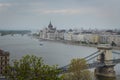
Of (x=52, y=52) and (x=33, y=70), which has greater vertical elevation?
(x=33, y=70)

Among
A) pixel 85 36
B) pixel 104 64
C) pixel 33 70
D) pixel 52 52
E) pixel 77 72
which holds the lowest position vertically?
pixel 52 52

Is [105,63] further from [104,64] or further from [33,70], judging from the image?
[33,70]

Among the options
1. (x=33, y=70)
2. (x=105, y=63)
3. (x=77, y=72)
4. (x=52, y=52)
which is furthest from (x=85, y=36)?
(x=33, y=70)

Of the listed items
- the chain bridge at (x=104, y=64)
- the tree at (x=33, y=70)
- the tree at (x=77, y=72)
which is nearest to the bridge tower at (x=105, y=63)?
the chain bridge at (x=104, y=64)

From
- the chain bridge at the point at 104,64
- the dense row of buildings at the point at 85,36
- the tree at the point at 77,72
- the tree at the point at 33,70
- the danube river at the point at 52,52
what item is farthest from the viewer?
the dense row of buildings at the point at 85,36

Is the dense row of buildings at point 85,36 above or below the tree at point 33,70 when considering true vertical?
below

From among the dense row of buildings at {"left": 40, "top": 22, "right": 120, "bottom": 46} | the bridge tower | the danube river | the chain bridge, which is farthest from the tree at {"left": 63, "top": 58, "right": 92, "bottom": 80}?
the dense row of buildings at {"left": 40, "top": 22, "right": 120, "bottom": 46}

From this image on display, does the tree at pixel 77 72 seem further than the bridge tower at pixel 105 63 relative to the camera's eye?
No

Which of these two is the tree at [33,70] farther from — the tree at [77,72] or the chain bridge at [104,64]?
the chain bridge at [104,64]

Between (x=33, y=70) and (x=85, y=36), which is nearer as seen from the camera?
(x=33, y=70)

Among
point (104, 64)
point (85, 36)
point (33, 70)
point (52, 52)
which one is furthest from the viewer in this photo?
point (85, 36)

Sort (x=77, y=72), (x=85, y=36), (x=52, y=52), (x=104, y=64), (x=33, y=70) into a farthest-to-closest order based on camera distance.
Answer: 1. (x=85, y=36)
2. (x=52, y=52)
3. (x=104, y=64)
4. (x=77, y=72)
5. (x=33, y=70)

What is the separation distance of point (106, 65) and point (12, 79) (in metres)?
8.13

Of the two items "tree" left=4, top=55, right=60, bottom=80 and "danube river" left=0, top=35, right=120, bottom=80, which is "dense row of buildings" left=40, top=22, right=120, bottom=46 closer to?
"danube river" left=0, top=35, right=120, bottom=80
